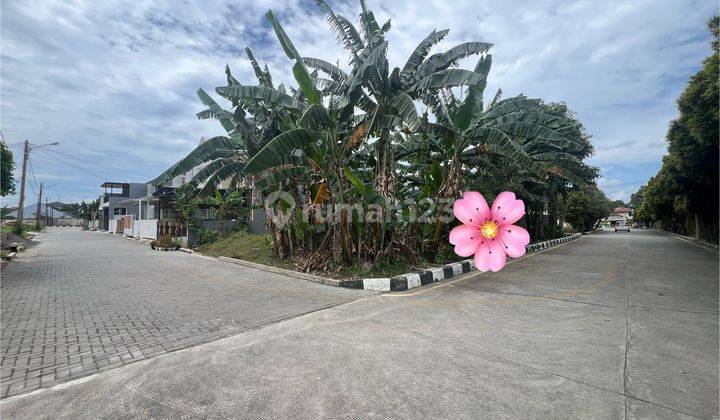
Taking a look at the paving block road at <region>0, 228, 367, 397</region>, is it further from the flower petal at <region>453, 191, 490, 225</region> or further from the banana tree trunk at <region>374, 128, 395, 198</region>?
the flower petal at <region>453, 191, 490, 225</region>

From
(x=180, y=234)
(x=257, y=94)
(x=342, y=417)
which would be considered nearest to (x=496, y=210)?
(x=342, y=417)

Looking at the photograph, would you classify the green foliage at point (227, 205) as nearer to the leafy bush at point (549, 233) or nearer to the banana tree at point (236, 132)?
the banana tree at point (236, 132)

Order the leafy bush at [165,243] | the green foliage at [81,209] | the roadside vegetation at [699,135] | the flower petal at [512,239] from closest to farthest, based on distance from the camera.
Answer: the flower petal at [512,239]
the roadside vegetation at [699,135]
the leafy bush at [165,243]
the green foliage at [81,209]

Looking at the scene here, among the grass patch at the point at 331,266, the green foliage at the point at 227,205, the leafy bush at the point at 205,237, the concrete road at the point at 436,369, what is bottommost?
the concrete road at the point at 436,369

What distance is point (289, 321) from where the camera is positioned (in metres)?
5.02

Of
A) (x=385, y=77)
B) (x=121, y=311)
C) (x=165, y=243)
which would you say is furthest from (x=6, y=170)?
(x=385, y=77)

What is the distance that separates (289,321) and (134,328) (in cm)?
198

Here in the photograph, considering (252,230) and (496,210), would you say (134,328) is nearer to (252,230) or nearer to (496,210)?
(496,210)

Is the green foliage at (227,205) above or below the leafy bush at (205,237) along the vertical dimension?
above

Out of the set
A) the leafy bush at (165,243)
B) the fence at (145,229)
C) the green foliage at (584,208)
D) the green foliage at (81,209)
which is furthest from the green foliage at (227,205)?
the green foliage at (81,209)

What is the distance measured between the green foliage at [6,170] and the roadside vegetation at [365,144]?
6795 mm

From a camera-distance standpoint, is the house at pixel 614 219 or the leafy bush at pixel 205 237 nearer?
the leafy bush at pixel 205 237

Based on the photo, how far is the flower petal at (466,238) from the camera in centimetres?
50

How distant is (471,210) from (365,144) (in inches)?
331
